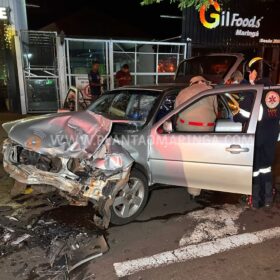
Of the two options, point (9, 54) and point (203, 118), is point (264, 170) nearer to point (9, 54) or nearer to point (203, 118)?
point (203, 118)

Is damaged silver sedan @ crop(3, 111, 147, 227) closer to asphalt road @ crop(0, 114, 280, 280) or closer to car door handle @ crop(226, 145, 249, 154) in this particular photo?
asphalt road @ crop(0, 114, 280, 280)

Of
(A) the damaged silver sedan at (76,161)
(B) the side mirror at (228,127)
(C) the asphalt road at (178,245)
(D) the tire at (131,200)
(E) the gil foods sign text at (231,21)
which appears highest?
(E) the gil foods sign text at (231,21)

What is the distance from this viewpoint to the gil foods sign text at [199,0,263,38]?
13207 millimetres

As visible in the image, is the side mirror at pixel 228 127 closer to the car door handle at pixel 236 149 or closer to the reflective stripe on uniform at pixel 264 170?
the car door handle at pixel 236 149

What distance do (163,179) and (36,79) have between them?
8.21m

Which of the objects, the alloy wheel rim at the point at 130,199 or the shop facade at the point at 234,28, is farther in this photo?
the shop facade at the point at 234,28

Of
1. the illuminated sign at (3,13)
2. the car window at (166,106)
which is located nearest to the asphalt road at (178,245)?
the car window at (166,106)

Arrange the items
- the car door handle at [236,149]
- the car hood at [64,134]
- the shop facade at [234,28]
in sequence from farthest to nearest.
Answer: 1. the shop facade at [234,28]
2. the car door handle at [236,149]
3. the car hood at [64,134]

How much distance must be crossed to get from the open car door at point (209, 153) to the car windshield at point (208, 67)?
2.87 meters

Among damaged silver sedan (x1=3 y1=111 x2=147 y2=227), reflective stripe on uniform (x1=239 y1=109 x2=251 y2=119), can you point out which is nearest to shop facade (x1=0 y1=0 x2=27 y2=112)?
damaged silver sedan (x1=3 y1=111 x2=147 y2=227)

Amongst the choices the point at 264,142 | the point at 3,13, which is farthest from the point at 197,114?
the point at 3,13

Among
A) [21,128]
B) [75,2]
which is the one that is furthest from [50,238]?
[75,2]

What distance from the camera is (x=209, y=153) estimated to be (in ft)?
12.5

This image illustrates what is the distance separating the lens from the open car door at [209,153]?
3758mm
